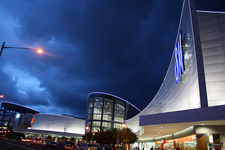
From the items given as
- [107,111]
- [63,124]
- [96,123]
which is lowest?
[63,124]

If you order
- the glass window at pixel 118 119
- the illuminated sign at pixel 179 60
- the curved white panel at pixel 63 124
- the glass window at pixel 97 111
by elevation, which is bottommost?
the curved white panel at pixel 63 124

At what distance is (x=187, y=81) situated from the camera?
26.7 meters

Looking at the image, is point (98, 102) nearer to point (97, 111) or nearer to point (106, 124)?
point (97, 111)

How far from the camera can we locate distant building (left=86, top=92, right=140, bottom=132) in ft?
300

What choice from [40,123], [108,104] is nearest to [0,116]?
[40,123]

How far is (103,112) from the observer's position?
92750mm

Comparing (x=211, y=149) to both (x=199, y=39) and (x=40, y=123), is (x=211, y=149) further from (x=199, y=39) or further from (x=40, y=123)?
(x=40, y=123)

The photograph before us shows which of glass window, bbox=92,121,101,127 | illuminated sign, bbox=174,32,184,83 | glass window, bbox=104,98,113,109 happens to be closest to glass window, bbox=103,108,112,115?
glass window, bbox=104,98,113,109

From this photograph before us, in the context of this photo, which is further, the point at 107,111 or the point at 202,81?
the point at 107,111

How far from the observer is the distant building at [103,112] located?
91.5 metres

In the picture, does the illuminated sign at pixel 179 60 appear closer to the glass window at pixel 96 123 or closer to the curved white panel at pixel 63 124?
the glass window at pixel 96 123

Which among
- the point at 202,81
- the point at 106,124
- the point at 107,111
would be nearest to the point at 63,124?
the point at 106,124

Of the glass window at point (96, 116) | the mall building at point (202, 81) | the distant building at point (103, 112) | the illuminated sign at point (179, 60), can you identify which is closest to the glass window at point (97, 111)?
the distant building at point (103, 112)

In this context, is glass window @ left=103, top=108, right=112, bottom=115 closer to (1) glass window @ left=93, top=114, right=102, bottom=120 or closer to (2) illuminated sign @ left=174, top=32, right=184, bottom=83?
(1) glass window @ left=93, top=114, right=102, bottom=120
